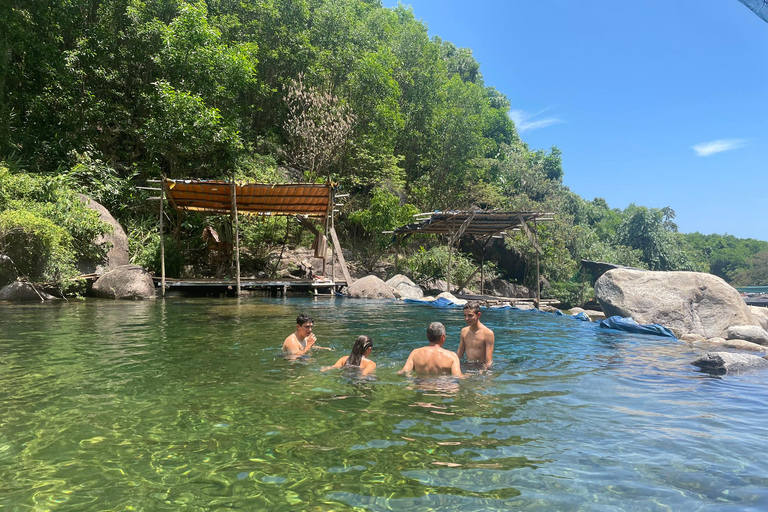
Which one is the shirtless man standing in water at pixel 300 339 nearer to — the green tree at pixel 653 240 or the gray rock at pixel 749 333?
the gray rock at pixel 749 333

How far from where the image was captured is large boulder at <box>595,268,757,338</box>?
1107cm

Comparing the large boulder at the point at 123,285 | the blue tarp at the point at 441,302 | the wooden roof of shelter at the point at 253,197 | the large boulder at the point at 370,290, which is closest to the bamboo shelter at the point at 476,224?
the blue tarp at the point at 441,302

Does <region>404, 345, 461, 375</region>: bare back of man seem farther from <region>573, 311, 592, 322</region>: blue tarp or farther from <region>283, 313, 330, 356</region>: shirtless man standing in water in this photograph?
<region>573, 311, 592, 322</region>: blue tarp

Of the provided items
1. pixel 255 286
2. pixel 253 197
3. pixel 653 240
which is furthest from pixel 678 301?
pixel 653 240

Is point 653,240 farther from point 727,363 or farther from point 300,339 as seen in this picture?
point 300,339

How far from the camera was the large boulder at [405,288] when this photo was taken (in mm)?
18672

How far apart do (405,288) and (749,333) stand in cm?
1134

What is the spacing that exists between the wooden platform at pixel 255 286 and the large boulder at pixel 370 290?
95 cm

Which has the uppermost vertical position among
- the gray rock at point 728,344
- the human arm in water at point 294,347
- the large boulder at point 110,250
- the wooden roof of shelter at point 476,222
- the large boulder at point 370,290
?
the wooden roof of shelter at point 476,222

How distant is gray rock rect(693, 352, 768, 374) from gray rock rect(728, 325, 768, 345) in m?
3.06

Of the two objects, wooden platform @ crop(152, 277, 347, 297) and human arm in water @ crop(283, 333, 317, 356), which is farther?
wooden platform @ crop(152, 277, 347, 297)

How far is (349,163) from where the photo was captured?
1024 inches

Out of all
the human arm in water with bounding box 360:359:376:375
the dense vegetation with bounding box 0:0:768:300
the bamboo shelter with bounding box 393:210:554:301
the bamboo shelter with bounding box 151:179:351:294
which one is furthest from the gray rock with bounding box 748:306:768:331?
the dense vegetation with bounding box 0:0:768:300

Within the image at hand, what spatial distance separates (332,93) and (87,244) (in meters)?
14.8
